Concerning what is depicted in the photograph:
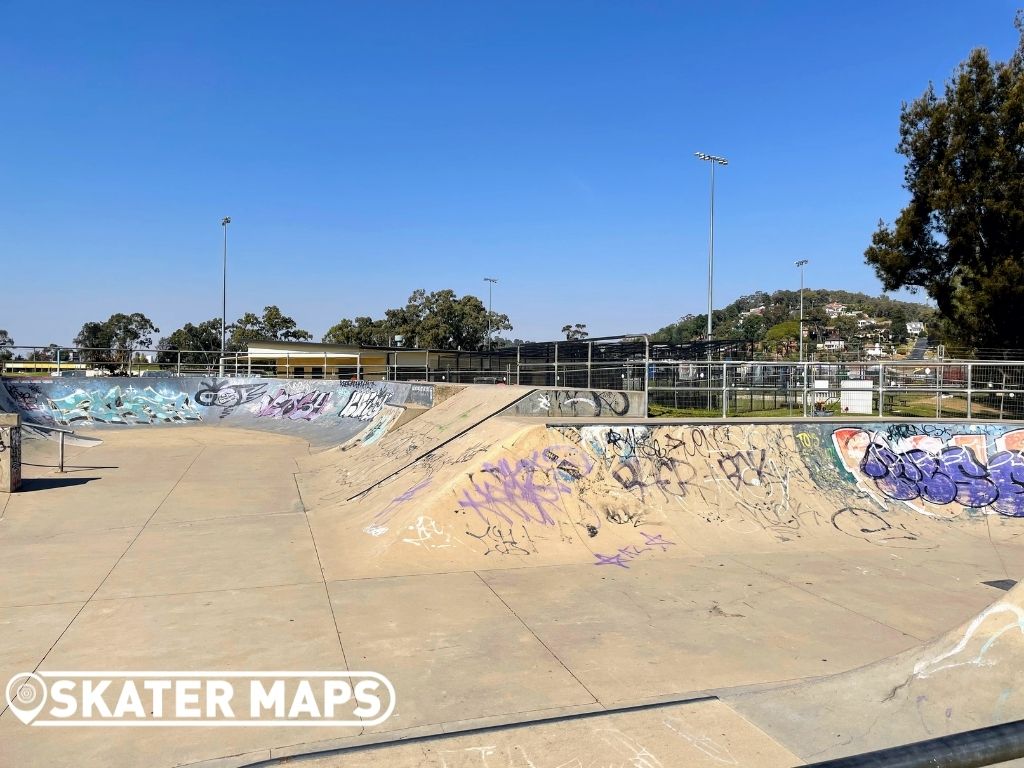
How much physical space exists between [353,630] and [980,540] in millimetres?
8334

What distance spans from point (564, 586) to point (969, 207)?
25.1 m

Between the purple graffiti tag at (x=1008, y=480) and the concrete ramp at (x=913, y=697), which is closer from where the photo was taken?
the concrete ramp at (x=913, y=697)

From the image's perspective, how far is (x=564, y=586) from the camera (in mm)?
6570

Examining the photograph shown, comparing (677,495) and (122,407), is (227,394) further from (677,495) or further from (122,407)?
(677,495)

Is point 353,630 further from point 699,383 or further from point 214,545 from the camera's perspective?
point 699,383

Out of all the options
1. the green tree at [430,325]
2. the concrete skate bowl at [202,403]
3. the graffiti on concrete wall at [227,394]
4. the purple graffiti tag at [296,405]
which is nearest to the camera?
the concrete skate bowl at [202,403]

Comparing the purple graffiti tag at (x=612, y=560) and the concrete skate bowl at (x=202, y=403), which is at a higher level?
the concrete skate bowl at (x=202, y=403)

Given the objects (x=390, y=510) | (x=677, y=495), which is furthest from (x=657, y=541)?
(x=390, y=510)

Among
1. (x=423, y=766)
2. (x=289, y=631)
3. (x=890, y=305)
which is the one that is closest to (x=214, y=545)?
(x=289, y=631)

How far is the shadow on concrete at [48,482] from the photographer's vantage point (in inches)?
467

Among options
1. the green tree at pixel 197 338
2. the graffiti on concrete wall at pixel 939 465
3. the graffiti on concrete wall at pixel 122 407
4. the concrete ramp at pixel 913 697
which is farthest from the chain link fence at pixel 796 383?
the green tree at pixel 197 338

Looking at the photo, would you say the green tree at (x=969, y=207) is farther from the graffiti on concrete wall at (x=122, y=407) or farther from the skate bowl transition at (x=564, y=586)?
the graffiti on concrete wall at (x=122, y=407)

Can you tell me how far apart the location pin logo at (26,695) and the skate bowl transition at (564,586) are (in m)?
0.09

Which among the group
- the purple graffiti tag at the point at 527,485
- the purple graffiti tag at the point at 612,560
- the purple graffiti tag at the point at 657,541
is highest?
the purple graffiti tag at the point at 527,485
